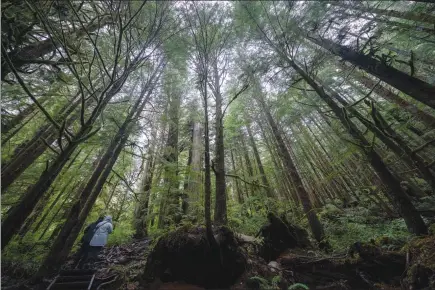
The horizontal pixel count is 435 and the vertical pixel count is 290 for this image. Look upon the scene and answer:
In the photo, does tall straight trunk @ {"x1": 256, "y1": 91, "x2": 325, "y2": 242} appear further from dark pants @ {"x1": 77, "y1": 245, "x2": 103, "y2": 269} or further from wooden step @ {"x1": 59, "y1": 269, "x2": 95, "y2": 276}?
dark pants @ {"x1": 77, "y1": 245, "x2": 103, "y2": 269}

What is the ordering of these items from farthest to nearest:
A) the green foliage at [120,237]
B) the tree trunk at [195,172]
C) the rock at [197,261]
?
the green foliage at [120,237] < the tree trunk at [195,172] < the rock at [197,261]

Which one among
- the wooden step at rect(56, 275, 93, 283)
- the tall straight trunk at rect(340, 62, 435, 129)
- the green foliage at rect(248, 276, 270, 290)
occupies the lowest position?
the green foliage at rect(248, 276, 270, 290)

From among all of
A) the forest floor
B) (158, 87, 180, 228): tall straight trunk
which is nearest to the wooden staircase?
the forest floor

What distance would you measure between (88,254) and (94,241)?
1.34 ft

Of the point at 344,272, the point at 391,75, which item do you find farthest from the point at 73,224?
the point at 391,75

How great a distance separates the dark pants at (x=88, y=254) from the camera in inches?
243

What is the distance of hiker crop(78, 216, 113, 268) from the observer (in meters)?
6.19

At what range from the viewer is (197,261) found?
3.75 m

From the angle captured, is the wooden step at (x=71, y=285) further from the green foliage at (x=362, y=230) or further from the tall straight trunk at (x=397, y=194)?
the tall straight trunk at (x=397, y=194)

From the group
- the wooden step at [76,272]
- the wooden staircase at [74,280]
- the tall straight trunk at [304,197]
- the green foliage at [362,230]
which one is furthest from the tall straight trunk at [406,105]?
the wooden step at [76,272]

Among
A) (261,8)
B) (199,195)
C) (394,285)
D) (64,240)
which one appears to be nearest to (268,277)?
(394,285)

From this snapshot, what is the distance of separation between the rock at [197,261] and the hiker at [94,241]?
3370 millimetres

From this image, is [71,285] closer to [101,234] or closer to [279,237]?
[101,234]

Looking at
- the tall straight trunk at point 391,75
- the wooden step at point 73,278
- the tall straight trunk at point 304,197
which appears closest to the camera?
the wooden step at point 73,278
